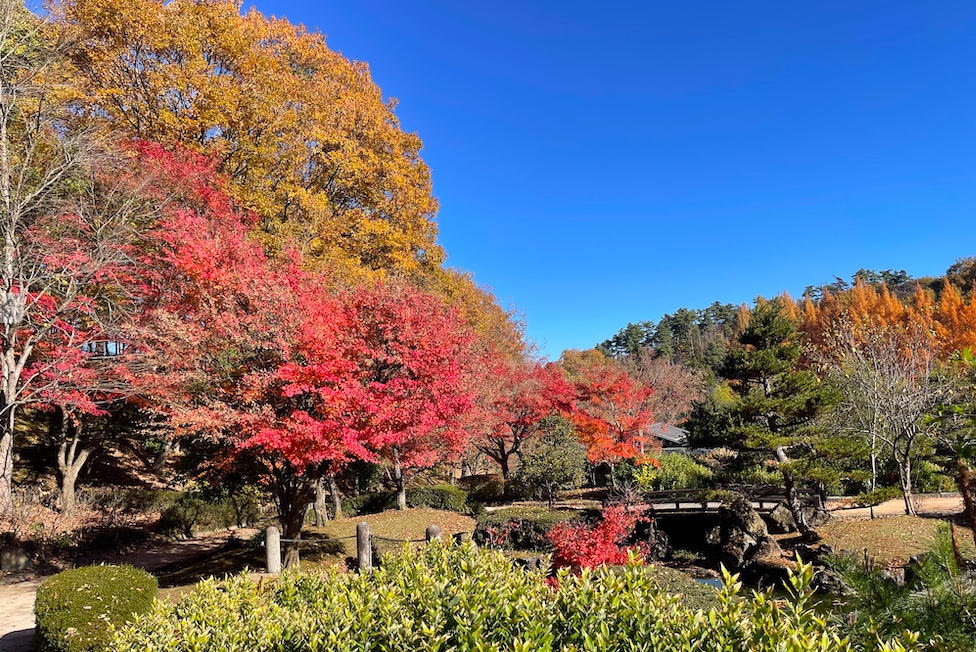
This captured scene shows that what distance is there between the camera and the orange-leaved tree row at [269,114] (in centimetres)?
1487

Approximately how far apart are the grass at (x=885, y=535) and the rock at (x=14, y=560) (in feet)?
63.6

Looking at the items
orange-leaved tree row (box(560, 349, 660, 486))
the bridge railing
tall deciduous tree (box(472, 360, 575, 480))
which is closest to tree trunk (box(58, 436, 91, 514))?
tall deciduous tree (box(472, 360, 575, 480))

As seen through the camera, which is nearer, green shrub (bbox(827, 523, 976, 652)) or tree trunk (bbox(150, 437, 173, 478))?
green shrub (bbox(827, 523, 976, 652))

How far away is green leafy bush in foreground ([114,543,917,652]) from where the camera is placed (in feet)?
8.12

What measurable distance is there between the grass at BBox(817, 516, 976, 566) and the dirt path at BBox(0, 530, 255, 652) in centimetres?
1671

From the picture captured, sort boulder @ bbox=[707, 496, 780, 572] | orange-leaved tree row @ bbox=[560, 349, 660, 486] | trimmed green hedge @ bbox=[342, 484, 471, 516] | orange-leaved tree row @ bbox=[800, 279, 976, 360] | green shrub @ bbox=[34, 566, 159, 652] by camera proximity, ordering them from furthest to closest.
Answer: orange-leaved tree row @ bbox=[800, 279, 976, 360]
orange-leaved tree row @ bbox=[560, 349, 660, 486]
trimmed green hedge @ bbox=[342, 484, 471, 516]
boulder @ bbox=[707, 496, 780, 572]
green shrub @ bbox=[34, 566, 159, 652]

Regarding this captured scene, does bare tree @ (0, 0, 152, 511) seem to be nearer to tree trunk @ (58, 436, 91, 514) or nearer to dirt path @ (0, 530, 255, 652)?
tree trunk @ (58, 436, 91, 514)

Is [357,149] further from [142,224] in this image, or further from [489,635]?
[489,635]

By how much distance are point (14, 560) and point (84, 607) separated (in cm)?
782

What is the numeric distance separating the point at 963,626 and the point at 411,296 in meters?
9.66

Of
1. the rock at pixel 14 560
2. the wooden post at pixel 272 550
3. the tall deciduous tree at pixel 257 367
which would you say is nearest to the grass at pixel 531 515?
the tall deciduous tree at pixel 257 367

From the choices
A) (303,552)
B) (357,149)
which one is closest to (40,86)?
(357,149)

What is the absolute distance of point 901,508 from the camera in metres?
18.3

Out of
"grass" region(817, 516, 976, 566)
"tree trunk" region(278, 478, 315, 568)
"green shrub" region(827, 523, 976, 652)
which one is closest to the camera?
"green shrub" region(827, 523, 976, 652)
